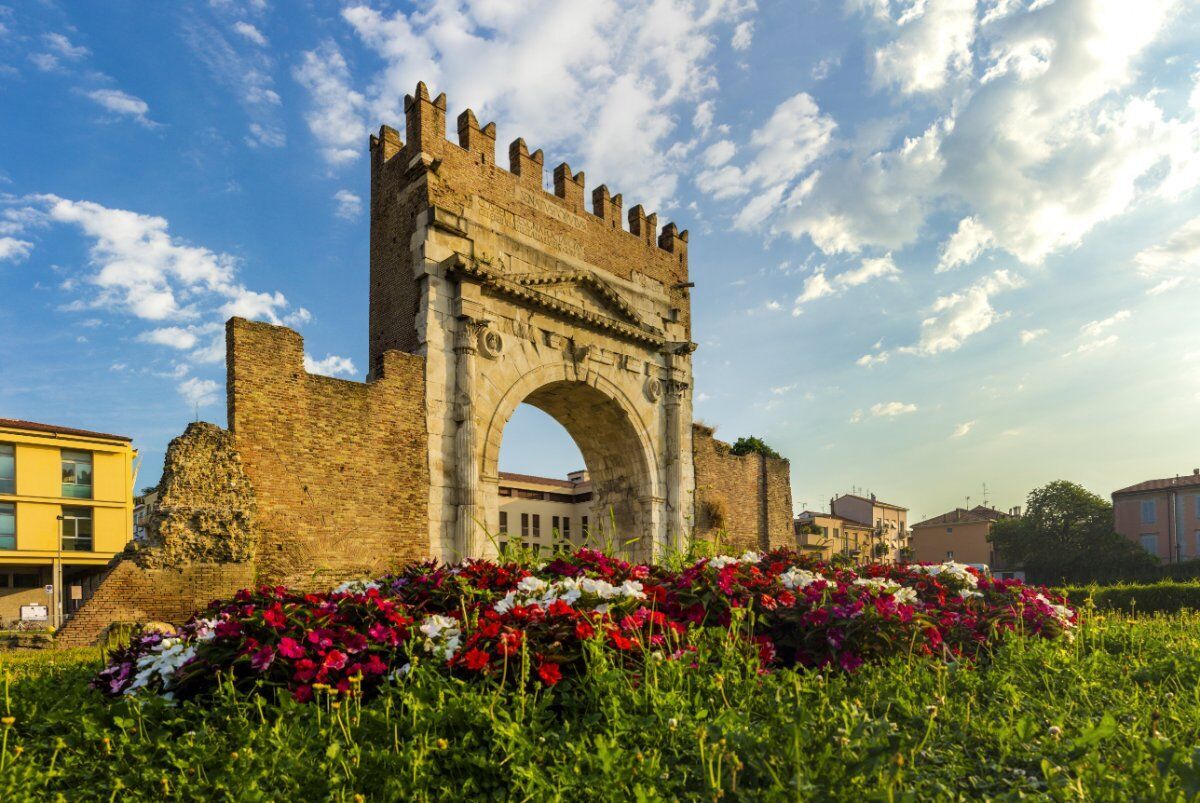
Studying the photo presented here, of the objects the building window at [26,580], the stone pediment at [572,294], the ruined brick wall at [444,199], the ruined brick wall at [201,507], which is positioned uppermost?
the ruined brick wall at [444,199]

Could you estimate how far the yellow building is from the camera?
33406 mm

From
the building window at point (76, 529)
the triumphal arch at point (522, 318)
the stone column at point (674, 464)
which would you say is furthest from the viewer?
the building window at point (76, 529)

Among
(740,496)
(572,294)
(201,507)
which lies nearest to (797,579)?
(201,507)

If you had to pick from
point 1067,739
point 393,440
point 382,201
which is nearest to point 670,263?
point 382,201

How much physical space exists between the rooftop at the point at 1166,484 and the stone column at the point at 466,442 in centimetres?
5082

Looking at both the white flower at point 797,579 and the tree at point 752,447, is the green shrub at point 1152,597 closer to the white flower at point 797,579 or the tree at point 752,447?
the tree at point 752,447

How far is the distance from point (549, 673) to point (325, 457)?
9835 millimetres

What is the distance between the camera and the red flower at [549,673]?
417 centimetres

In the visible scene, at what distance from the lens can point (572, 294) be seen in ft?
57.3

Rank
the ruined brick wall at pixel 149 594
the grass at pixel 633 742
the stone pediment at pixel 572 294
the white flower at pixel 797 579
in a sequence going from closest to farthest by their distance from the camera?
the grass at pixel 633 742
the white flower at pixel 797 579
the ruined brick wall at pixel 149 594
the stone pediment at pixel 572 294

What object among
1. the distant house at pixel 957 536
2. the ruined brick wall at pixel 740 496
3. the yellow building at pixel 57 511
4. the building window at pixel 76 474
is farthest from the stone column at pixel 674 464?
the distant house at pixel 957 536

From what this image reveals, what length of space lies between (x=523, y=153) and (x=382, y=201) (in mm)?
3327

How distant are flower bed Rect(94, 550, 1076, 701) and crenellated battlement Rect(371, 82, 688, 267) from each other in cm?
1090

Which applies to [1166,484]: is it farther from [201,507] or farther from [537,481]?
[201,507]
